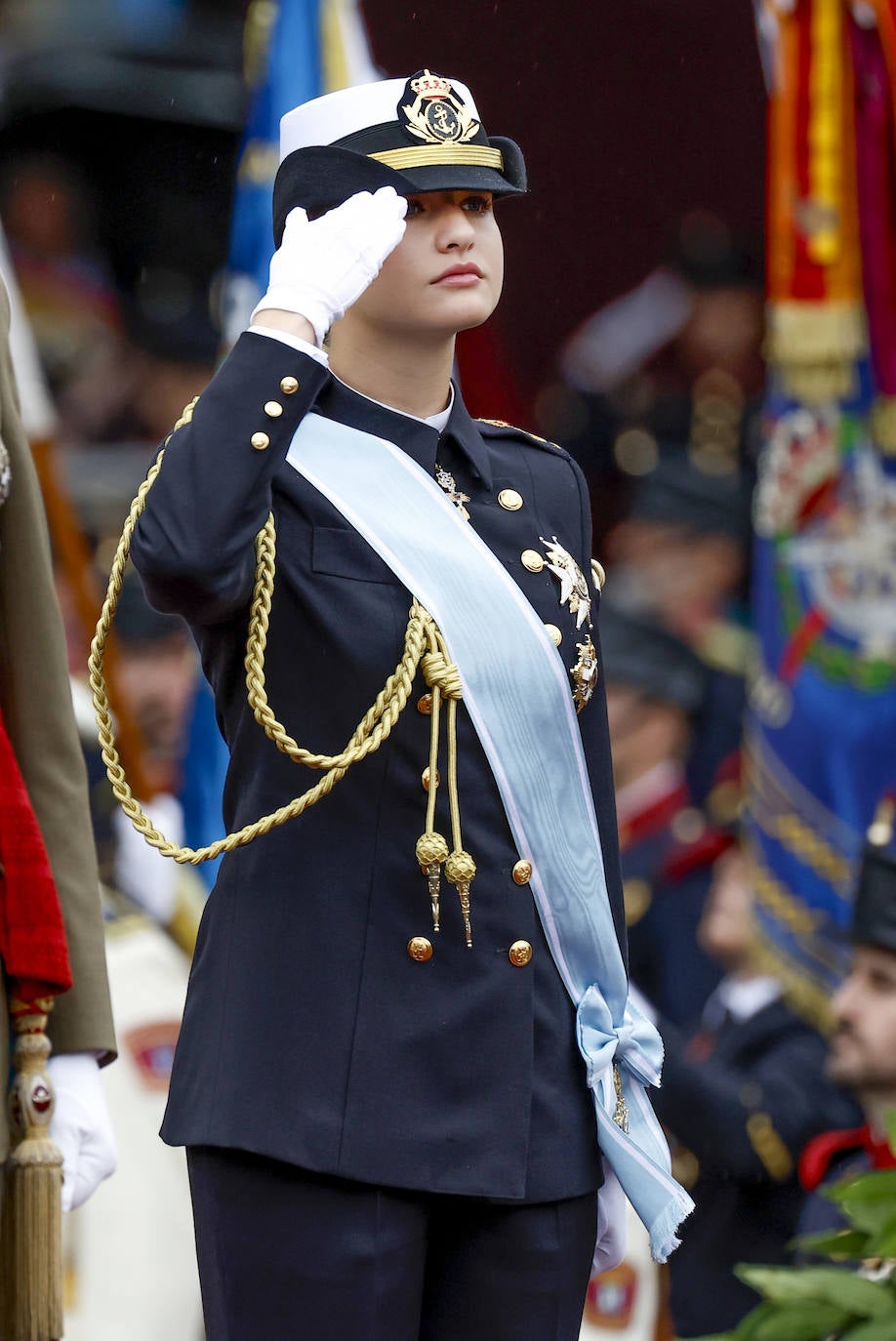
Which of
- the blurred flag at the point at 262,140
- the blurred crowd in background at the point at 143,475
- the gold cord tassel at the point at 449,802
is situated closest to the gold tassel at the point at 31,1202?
the gold cord tassel at the point at 449,802

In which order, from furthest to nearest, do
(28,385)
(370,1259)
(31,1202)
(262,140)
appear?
(262,140)
(28,385)
(31,1202)
(370,1259)

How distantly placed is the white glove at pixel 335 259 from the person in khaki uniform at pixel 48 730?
58 cm

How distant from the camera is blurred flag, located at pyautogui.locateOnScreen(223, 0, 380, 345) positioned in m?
4.88

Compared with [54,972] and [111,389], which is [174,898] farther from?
[111,389]

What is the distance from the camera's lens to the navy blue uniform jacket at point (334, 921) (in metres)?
2.38

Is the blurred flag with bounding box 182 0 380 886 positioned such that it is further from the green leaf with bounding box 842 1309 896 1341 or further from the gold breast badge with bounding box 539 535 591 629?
the green leaf with bounding box 842 1309 896 1341

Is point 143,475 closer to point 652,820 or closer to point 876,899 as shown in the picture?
point 652,820

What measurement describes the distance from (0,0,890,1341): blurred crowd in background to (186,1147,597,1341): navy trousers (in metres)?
1.86

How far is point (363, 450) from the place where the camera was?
101 inches

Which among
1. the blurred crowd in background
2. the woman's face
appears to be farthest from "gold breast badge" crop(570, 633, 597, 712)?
the blurred crowd in background

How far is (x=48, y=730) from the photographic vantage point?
9.65 feet

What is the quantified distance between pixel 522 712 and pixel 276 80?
2767 mm

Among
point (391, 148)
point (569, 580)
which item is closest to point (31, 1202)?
point (569, 580)

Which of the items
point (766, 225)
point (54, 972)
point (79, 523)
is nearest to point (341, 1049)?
point (54, 972)
